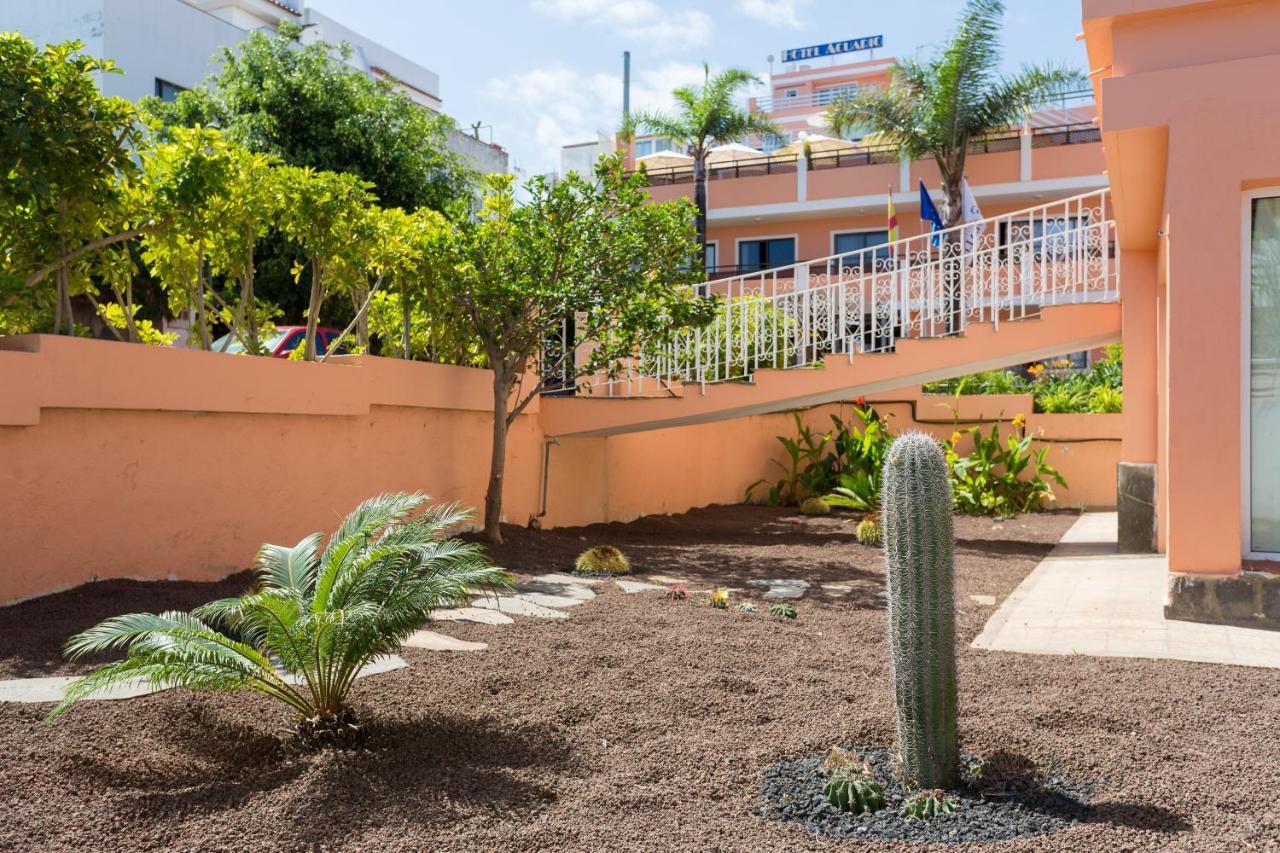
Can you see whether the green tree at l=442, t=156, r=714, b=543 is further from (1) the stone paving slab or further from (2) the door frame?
(1) the stone paving slab

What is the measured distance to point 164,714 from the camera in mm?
4027

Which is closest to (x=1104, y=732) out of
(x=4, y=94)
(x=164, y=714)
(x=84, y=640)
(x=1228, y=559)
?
(x=1228, y=559)

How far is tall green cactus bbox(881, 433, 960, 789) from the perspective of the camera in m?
3.42

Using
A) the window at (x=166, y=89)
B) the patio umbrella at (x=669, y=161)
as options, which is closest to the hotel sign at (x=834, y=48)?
the patio umbrella at (x=669, y=161)

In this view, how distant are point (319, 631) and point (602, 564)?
13.1 ft

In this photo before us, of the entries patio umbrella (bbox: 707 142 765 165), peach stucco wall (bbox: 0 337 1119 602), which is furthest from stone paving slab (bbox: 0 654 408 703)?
patio umbrella (bbox: 707 142 765 165)

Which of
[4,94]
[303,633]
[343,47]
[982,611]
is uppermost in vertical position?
[343,47]

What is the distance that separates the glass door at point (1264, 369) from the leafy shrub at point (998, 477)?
21.7 feet

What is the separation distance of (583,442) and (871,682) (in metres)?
6.41

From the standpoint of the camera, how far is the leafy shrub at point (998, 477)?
505 inches

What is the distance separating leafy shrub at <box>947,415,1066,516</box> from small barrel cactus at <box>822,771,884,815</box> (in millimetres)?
9665

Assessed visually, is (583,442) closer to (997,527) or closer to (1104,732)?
(997,527)

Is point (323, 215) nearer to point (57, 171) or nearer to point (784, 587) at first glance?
point (57, 171)

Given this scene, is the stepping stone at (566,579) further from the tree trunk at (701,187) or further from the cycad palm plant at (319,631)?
the tree trunk at (701,187)
